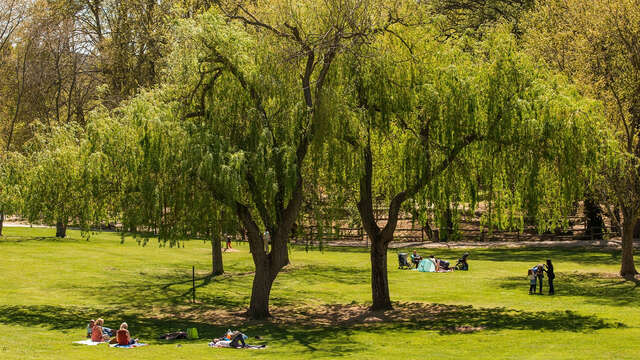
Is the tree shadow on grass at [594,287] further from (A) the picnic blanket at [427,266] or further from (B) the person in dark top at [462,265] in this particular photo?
(A) the picnic blanket at [427,266]

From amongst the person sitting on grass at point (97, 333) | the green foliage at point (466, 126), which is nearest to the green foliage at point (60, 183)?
the person sitting on grass at point (97, 333)

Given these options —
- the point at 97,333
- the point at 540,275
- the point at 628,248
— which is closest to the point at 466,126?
the point at 540,275

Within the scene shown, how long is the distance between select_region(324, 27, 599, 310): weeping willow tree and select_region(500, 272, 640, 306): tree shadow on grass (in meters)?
6.73

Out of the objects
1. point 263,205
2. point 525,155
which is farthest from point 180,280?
point 525,155

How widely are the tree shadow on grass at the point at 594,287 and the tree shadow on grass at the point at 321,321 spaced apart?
4.31 meters

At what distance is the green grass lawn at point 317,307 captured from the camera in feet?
67.5

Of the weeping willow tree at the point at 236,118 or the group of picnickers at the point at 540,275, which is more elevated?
Answer: the weeping willow tree at the point at 236,118

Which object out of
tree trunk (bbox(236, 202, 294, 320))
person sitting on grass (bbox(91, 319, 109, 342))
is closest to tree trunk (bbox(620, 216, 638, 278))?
tree trunk (bbox(236, 202, 294, 320))

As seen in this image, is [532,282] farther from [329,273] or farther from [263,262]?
[263,262]

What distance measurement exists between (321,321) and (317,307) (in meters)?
3.04

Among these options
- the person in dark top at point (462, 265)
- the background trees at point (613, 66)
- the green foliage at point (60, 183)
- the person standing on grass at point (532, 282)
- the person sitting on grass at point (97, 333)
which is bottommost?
the person sitting on grass at point (97, 333)

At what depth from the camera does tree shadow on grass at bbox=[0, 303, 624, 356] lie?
23781 millimetres

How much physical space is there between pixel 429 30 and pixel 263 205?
855cm

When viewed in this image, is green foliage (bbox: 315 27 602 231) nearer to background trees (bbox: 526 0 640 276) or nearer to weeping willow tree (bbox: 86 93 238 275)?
weeping willow tree (bbox: 86 93 238 275)
